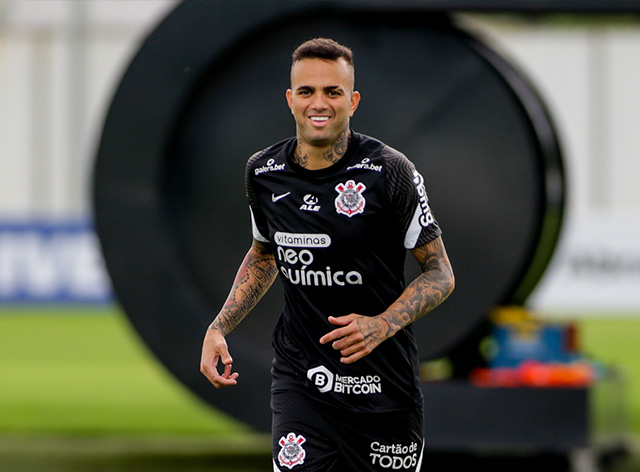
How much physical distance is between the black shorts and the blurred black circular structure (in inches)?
118

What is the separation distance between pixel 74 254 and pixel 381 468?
16.1m

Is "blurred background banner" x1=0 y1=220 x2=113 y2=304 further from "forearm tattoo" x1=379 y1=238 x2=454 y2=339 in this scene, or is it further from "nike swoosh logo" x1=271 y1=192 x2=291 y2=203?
"forearm tattoo" x1=379 y1=238 x2=454 y2=339

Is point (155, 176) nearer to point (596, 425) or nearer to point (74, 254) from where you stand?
point (596, 425)

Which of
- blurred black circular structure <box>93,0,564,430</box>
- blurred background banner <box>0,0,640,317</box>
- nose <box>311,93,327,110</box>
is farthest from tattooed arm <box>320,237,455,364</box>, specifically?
blurred background banner <box>0,0,640,317</box>

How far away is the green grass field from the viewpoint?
779 centimetres

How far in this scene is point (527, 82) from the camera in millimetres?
7121

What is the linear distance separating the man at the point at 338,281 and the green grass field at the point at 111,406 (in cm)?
323

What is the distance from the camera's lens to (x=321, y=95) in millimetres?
3322

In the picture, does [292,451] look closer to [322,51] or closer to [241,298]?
[241,298]

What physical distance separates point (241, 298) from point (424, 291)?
696 mm

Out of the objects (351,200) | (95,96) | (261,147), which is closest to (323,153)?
(351,200)

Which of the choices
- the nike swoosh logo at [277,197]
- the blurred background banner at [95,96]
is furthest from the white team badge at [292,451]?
the blurred background banner at [95,96]

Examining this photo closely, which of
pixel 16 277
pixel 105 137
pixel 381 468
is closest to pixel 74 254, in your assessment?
pixel 16 277

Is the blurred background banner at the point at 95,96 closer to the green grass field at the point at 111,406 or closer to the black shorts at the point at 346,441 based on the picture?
the green grass field at the point at 111,406
